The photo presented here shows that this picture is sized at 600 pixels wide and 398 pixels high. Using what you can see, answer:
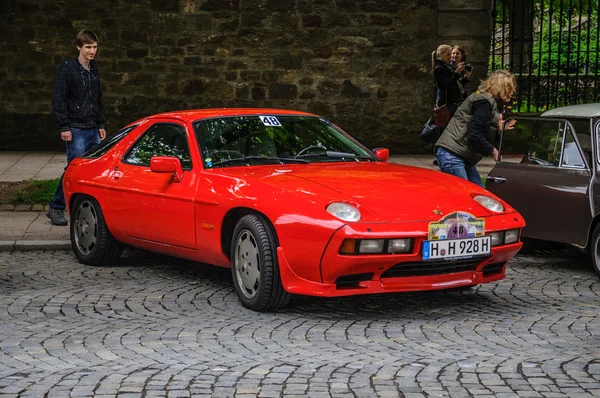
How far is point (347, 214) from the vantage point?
7320 mm

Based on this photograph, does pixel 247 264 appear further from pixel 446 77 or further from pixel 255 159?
pixel 446 77

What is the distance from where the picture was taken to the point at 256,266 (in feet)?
25.2

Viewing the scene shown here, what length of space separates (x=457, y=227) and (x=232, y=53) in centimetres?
1167

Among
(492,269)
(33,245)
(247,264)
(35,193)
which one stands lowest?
(33,245)

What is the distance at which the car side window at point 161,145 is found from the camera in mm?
8898

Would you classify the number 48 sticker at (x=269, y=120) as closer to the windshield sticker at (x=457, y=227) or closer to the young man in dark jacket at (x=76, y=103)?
the windshield sticker at (x=457, y=227)

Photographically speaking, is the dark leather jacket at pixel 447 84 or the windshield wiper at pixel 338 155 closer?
the windshield wiper at pixel 338 155

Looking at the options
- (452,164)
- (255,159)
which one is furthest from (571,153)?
(255,159)

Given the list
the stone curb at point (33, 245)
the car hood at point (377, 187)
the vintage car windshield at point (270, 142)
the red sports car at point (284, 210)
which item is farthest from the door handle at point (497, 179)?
the stone curb at point (33, 245)

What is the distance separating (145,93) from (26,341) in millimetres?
12292

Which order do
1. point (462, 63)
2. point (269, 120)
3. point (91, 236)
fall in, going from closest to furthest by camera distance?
point (269, 120), point (91, 236), point (462, 63)

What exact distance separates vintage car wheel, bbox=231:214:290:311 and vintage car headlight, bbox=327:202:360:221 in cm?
48

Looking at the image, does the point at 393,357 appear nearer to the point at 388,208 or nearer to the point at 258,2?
the point at 388,208

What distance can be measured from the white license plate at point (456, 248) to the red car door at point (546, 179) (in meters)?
1.92
